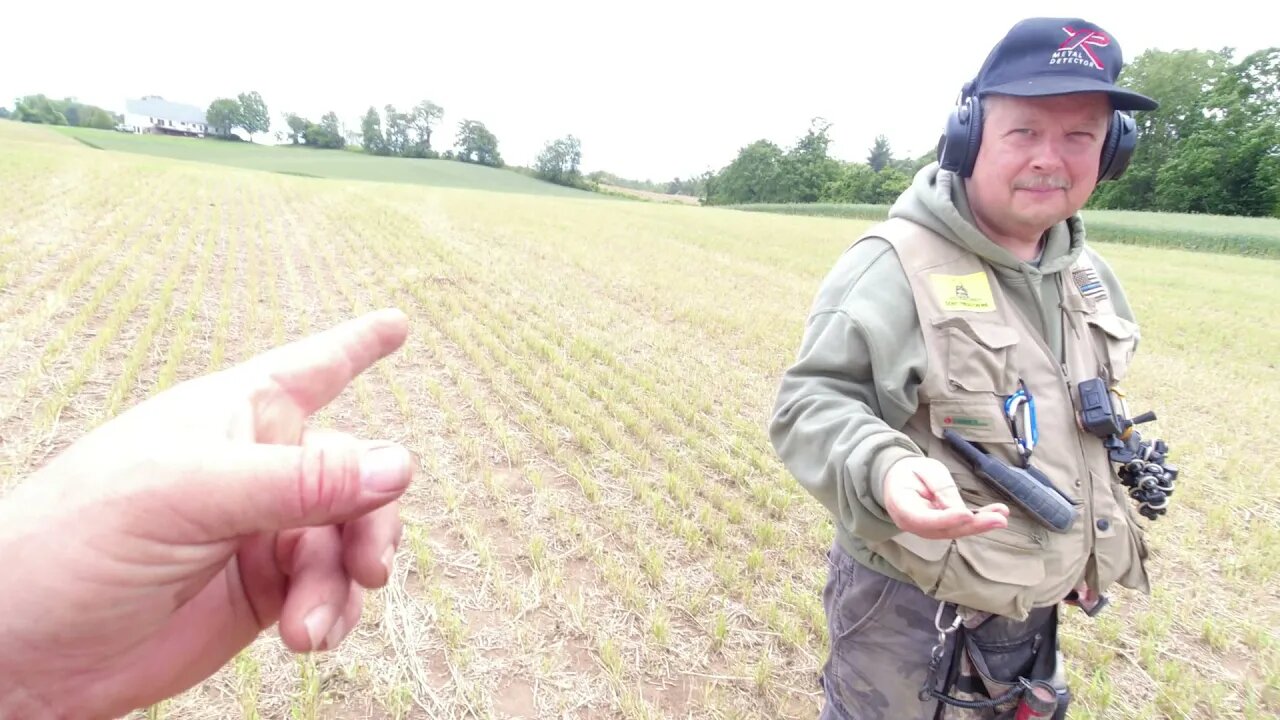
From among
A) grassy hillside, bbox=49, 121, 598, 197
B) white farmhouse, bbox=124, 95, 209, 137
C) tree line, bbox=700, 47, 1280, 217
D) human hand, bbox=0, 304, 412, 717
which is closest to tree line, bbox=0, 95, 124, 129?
white farmhouse, bbox=124, 95, 209, 137

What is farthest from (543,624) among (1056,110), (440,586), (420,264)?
(420,264)

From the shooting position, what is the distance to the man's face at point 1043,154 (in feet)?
5.32

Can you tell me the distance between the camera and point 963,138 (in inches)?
68.5

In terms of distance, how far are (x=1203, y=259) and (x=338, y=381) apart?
2649 cm

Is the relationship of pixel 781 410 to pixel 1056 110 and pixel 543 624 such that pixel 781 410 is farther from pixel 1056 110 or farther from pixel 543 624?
pixel 543 624

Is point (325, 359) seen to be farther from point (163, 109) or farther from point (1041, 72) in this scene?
point (163, 109)

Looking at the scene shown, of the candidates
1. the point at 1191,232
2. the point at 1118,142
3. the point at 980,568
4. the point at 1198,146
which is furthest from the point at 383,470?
the point at 1198,146

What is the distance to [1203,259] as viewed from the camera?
19.9 m

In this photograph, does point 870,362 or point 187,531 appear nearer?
point 187,531

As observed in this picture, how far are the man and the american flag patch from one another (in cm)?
1

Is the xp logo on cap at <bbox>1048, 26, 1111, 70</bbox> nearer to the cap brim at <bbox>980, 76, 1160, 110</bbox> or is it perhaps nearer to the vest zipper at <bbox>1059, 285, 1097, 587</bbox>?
the cap brim at <bbox>980, 76, 1160, 110</bbox>

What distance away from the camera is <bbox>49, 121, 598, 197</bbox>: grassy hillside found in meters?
51.8

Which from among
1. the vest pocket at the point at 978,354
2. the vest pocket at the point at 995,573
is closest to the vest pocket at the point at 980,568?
the vest pocket at the point at 995,573

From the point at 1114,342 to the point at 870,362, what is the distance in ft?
2.66
